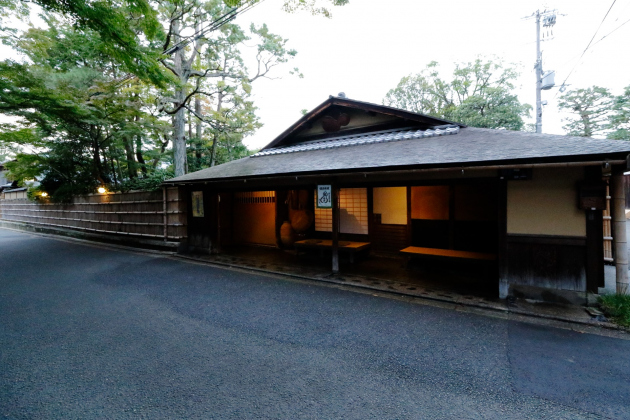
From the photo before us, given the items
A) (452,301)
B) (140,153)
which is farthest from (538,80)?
(140,153)

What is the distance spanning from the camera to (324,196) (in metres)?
7.01

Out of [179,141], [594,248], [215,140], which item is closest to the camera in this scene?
[594,248]

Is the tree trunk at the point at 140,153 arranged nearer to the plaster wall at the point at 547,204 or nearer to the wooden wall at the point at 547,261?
the plaster wall at the point at 547,204

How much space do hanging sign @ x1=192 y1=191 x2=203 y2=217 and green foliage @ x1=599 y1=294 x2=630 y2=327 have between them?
9927 mm

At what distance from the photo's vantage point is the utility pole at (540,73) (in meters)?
14.4

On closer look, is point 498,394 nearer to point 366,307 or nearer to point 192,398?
point 366,307

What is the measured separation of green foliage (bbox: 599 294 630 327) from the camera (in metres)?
4.12

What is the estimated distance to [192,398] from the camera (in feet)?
8.98

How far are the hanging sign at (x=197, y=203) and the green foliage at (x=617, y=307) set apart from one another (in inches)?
391

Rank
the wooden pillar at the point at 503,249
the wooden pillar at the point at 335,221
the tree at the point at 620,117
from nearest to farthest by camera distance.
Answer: the wooden pillar at the point at 503,249
the wooden pillar at the point at 335,221
the tree at the point at 620,117

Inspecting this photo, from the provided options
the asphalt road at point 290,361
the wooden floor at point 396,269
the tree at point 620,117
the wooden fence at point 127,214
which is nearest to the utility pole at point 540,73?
the tree at point 620,117

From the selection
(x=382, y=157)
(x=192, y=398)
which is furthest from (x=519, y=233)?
(x=192, y=398)

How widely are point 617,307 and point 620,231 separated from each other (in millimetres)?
1195

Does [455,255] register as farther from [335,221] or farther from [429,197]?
[335,221]
